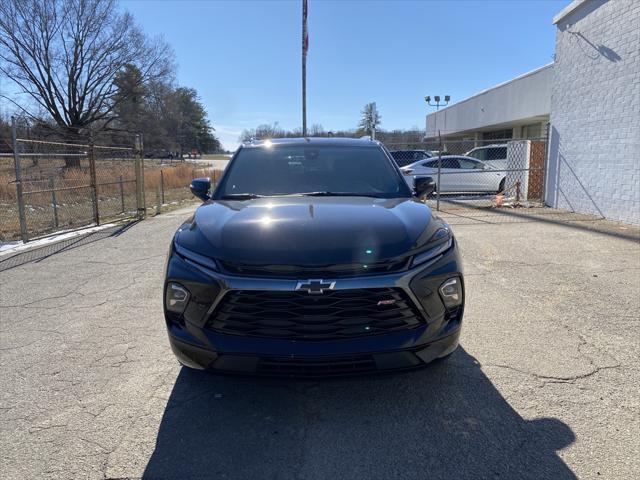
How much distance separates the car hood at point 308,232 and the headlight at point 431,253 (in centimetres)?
7

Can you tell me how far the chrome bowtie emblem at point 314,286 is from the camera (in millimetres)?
2566

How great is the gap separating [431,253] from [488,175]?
15.6m

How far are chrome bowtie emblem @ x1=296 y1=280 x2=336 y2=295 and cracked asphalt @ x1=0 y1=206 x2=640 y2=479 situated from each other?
1.75ft

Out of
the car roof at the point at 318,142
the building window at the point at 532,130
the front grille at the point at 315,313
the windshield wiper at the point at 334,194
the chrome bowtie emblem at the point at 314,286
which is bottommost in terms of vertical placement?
the front grille at the point at 315,313

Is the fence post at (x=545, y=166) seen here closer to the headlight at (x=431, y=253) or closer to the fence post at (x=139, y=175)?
the fence post at (x=139, y=175)

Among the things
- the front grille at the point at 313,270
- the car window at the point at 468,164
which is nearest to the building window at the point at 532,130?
the car window at the point at 468,164

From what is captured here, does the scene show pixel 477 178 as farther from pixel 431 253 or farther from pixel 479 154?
pixel 431 253

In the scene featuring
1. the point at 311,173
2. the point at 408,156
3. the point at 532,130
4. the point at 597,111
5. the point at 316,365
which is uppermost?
the point at 532,130

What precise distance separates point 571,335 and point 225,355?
3.20 m

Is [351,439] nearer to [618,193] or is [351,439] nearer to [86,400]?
[86,400]

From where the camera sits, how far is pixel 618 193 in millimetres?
10688

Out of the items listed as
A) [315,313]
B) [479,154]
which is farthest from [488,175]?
[315,313]

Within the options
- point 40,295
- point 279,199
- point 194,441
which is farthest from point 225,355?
point 40,295

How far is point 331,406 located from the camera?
121 inches
